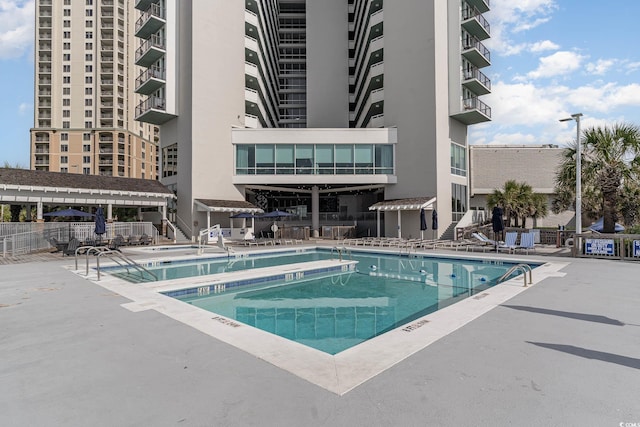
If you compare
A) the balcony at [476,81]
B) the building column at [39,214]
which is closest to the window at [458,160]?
the balcony at [476,81]

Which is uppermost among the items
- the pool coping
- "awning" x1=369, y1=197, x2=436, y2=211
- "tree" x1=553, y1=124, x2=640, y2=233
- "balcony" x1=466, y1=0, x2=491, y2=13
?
"balcony" x1=466, y1=0, x2=491, y2=13

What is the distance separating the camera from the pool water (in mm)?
6887

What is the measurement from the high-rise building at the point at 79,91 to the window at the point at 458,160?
6307 cm

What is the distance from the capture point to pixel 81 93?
67750mm

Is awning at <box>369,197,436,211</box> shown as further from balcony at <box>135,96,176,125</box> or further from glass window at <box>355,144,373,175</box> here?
balcony at <box>135,96,176,125</box>

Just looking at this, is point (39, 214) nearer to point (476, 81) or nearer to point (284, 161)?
point (284, 161)

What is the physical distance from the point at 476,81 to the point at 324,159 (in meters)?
13.2

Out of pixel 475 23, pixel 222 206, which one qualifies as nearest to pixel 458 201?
pixel 475 23

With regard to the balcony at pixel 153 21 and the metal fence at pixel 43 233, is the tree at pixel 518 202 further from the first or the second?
the balcony at pixel 153 21

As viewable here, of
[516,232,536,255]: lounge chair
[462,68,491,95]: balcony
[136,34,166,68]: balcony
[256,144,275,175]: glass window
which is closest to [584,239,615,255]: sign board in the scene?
[516,232,536,255]: lounge chair

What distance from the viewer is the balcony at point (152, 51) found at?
2764 cm

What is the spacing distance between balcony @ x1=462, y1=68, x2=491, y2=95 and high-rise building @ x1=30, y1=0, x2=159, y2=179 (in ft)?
210

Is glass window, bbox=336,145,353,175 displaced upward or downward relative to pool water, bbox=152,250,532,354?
upward

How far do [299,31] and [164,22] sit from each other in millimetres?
24889
